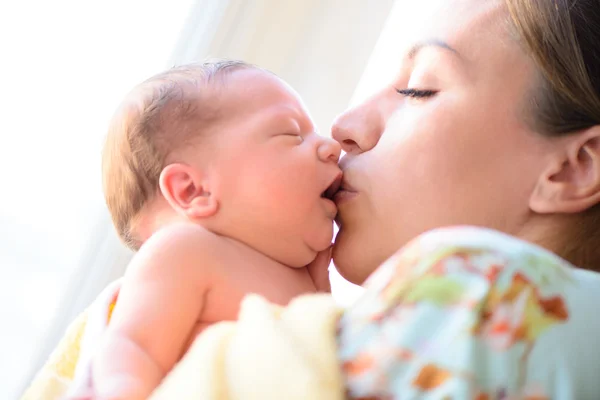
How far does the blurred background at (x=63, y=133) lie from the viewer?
1.34m

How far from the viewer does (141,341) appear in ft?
2.70

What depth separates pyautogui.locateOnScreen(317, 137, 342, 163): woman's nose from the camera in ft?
3.52

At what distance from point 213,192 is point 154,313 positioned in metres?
0.24

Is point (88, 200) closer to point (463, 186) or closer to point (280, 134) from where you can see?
point (280, 134)

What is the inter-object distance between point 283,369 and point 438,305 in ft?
0.50

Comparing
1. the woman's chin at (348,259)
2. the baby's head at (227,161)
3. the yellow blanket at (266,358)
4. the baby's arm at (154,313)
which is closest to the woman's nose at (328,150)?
the baby's head at (227,161)

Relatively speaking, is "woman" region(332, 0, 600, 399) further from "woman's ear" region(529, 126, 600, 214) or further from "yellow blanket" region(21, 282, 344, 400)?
"yellow blanket" region(21, 282, 344, 400)

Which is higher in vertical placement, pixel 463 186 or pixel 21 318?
pixel 463 186

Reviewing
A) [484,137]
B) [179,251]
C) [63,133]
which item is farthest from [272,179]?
[63,133]

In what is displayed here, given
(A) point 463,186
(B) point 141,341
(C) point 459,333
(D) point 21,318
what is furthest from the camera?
(D) point 21,318

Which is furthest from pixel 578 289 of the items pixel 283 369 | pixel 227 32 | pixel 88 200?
Result: pixel 227 32

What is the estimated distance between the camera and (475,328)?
62 centimetres

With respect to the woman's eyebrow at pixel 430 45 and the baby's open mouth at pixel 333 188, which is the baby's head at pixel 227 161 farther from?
the woman's eyebrow at pixel 430 45

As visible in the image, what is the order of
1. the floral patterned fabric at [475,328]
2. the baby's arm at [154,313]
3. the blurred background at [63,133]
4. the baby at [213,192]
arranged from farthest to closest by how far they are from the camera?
the blurred background at [63,133] → the baby at [213,192] → the baby's arm at [154,313] → the floral patterned fabric at [475,328]
